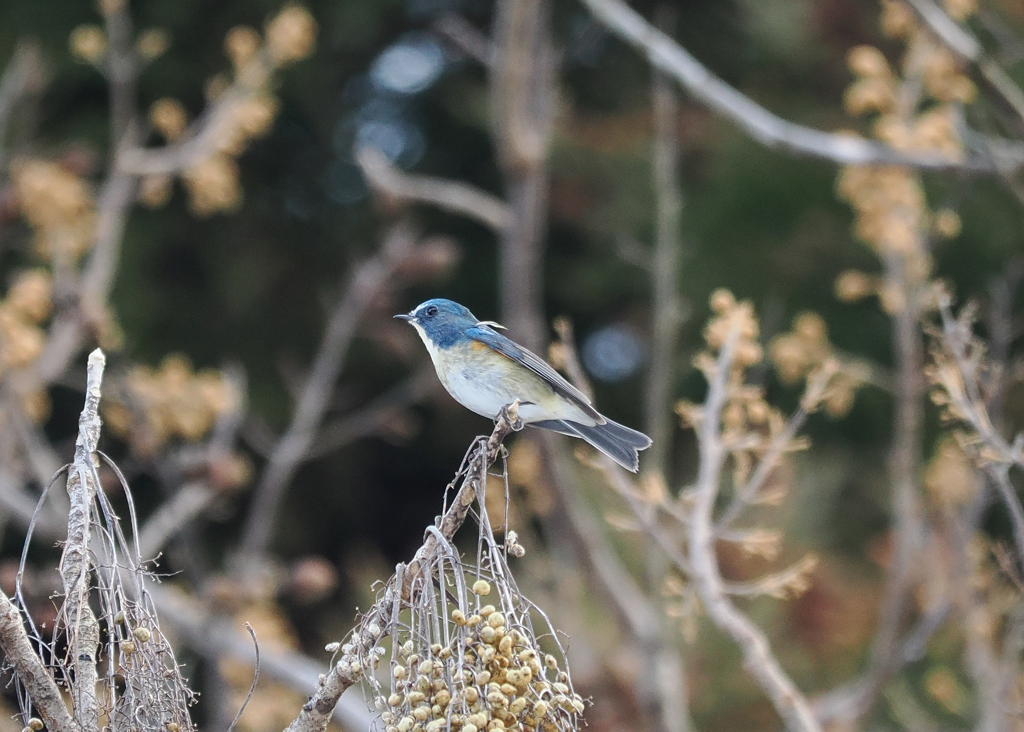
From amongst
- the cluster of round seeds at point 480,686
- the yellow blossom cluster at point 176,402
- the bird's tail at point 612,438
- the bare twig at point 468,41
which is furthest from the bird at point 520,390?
the yellow blossom cluster at point 176,402

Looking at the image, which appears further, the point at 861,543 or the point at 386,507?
the point at 386,507

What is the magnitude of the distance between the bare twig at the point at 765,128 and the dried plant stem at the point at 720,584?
1.07 metres

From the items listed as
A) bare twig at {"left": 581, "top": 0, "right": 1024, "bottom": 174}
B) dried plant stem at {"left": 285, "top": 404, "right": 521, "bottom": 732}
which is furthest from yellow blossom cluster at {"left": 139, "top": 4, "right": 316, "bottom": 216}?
dried plant stem at {"left": 285, "top": 404, "right": 521, "bottom": 732}

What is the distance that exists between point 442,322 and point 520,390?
1.42 feet

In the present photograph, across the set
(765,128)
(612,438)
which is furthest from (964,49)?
(612,438)

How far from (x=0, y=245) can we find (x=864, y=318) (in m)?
6.12

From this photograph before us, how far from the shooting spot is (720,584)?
11.8 feet

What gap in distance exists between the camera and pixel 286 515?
10.4m

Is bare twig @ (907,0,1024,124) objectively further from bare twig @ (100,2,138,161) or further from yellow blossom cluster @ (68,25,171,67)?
bare twig @ (100,2,138,161)

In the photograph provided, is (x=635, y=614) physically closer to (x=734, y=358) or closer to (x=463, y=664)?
(x=734, y=358)

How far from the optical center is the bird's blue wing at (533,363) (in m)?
3.27

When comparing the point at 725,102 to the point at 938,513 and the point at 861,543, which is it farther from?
the point at 861,543

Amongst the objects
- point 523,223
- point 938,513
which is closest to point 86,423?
point 523,223

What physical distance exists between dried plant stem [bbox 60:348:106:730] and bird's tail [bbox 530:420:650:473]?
1585 mm
